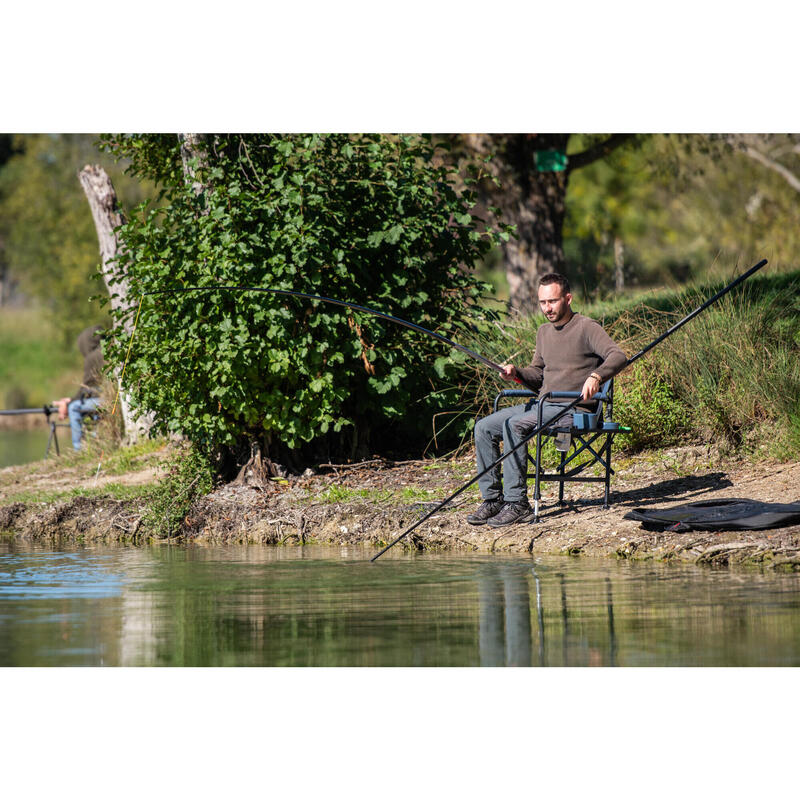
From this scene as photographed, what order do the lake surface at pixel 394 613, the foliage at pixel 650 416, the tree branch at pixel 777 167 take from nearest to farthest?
the lake surface at pixel 394 613 → the foliage at pixel 650 416 → the tree branch at pixel 777 167

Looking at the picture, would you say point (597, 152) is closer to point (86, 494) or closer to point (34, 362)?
point (86, 494)

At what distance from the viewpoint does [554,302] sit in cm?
1023

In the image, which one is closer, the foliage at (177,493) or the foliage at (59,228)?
the foliage at (177,493)

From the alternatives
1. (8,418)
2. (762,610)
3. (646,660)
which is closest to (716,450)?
(762,610)

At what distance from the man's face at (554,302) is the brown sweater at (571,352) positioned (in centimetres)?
8

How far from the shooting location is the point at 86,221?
35656 millimetres

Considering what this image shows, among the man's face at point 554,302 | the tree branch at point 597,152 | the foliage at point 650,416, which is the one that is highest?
the tree branch at point 597,152

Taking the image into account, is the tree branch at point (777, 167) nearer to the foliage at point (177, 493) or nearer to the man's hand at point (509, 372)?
the foliage at point (177, 493)

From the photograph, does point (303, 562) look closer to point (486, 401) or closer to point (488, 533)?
point (488, 533)

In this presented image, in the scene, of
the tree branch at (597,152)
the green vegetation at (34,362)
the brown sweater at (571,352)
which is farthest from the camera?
the green vegetation at (34,362)

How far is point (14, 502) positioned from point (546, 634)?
7.56m

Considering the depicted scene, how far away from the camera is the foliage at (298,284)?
38.5ft

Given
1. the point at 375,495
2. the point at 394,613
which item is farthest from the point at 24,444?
the point at 394,613

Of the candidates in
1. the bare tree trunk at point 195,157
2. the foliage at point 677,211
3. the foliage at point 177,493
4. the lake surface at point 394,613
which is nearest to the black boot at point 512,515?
the lake surface at point 394,613
